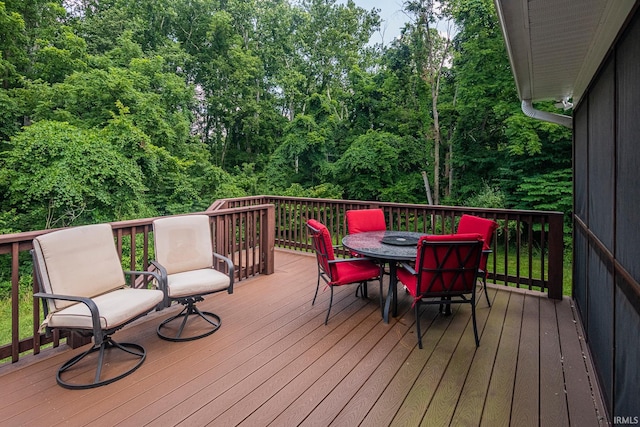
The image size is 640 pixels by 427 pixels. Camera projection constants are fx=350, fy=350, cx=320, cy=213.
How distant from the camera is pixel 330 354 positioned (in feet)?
9.05

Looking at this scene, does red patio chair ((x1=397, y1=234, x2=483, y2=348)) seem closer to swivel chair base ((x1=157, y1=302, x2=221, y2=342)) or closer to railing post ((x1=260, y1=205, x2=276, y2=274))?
swivel chair base ((x1=157, y1=302, x2=221, y2=342))

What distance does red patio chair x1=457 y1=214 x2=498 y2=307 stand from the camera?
3.44 metres

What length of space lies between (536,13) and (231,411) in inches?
111

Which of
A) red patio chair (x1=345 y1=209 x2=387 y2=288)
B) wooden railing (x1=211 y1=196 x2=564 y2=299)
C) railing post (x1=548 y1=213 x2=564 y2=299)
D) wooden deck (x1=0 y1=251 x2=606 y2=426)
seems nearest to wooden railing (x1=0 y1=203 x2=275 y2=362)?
wooden deck (x1=0 y1=251 x2=606 y2=426)

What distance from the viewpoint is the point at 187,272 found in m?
3.30

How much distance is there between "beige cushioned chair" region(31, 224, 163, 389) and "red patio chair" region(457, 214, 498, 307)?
9.67 feet

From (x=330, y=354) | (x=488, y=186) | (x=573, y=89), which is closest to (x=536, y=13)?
(x=573, y=89)

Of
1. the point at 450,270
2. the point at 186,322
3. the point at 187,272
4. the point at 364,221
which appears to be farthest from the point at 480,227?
the point at 186,322

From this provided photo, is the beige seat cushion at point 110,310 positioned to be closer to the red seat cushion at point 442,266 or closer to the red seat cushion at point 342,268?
the red seat cushion at point 342,268

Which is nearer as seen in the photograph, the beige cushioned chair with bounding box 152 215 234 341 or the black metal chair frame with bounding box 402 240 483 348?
the black metal chair frame with bounding box 402 240 483 348

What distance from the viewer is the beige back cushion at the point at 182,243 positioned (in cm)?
324

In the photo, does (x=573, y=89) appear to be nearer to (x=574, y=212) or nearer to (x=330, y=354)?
(x=574, y=212)

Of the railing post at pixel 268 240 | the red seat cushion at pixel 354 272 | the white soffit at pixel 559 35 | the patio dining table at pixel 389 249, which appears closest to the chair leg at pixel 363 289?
the patio dining table at pixel 389 249

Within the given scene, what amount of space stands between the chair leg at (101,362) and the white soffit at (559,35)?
3.19m
